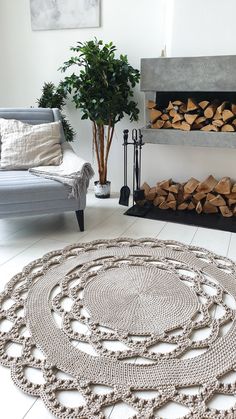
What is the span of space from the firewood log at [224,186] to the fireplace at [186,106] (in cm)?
4

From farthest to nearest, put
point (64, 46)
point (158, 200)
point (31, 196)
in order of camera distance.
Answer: point (64, 46)
point (158, 200)
point (31, 196)

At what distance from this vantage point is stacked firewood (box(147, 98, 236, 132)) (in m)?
2.65

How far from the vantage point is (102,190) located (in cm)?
332

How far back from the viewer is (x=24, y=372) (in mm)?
1383

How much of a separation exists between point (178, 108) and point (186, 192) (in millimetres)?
701

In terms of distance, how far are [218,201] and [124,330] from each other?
1.68 metres

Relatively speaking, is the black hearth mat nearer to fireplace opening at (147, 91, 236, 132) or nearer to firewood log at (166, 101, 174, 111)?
fireplace opening at (147, 91, 236, 132)

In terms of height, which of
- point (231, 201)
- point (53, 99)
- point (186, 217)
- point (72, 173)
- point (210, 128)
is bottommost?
point (186, 217)

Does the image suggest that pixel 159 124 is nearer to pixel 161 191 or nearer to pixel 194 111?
pixel 194 111

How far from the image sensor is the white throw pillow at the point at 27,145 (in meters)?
2.64

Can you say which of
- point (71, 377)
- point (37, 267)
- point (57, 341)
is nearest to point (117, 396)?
point (71, 377)

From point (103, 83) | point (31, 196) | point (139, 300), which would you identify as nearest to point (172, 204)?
point (103, 83)

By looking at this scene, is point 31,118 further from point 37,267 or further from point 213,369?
point 213,369

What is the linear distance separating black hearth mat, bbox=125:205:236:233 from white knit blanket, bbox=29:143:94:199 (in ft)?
2.08
